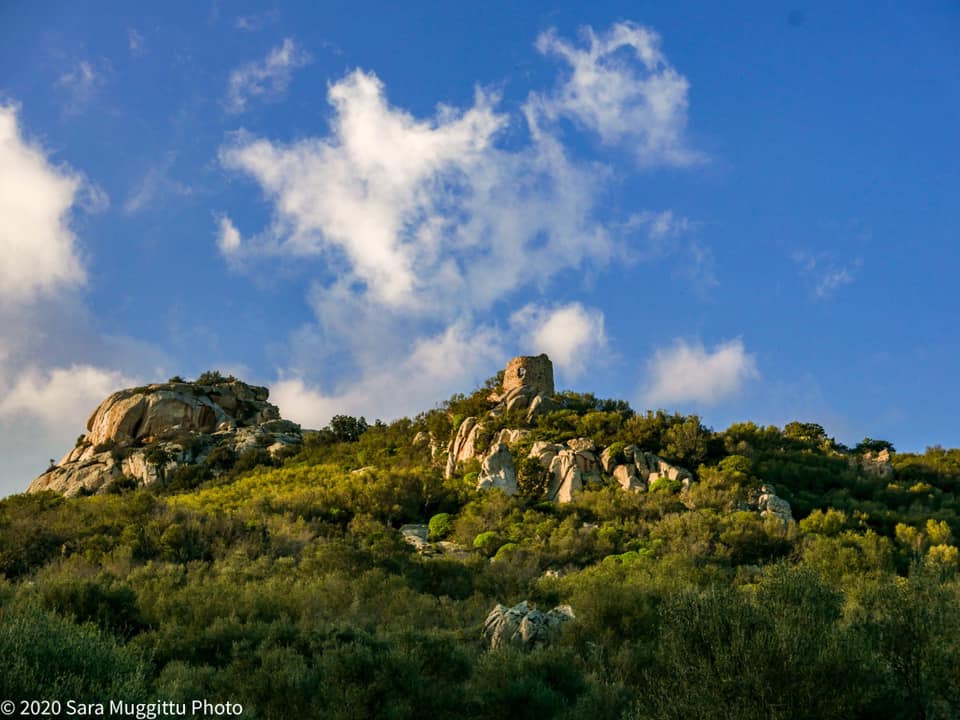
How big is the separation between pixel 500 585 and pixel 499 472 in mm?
12854

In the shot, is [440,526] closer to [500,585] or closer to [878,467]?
[500,585]

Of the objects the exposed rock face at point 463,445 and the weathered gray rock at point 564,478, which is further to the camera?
the exposed rock face at point 463,445

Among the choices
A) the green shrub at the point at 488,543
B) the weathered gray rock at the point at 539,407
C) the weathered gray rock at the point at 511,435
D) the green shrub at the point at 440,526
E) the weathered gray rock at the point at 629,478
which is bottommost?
the green shrub at the point at 488,543

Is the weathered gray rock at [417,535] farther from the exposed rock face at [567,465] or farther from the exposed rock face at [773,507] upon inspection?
the exposed rock face at [773,507]

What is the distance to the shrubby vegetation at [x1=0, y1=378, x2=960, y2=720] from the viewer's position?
11.5 meters

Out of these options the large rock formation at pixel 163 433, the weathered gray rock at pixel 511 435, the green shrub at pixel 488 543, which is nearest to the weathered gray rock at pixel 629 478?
the weathered gray rock at pixel 511 435

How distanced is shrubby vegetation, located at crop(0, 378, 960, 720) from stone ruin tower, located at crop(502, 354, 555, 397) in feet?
5.79

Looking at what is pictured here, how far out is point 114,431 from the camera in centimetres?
5572

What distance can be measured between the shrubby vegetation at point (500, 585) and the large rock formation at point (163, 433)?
Result: 8.22 feet

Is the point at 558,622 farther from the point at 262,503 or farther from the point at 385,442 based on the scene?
the point at 385,442

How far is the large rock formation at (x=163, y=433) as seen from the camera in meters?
49.2

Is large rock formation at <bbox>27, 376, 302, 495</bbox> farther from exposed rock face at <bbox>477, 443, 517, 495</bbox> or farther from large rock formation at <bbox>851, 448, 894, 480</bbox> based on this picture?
large rock formation at <bbox>851, 448, 894, 480</bbox>

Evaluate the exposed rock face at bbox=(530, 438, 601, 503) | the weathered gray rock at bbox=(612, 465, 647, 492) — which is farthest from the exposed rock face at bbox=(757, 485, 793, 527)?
the exposed rock face at bbox=(530, 438, 601, 503)

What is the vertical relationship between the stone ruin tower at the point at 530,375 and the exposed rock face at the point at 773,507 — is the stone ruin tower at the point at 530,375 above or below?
above
